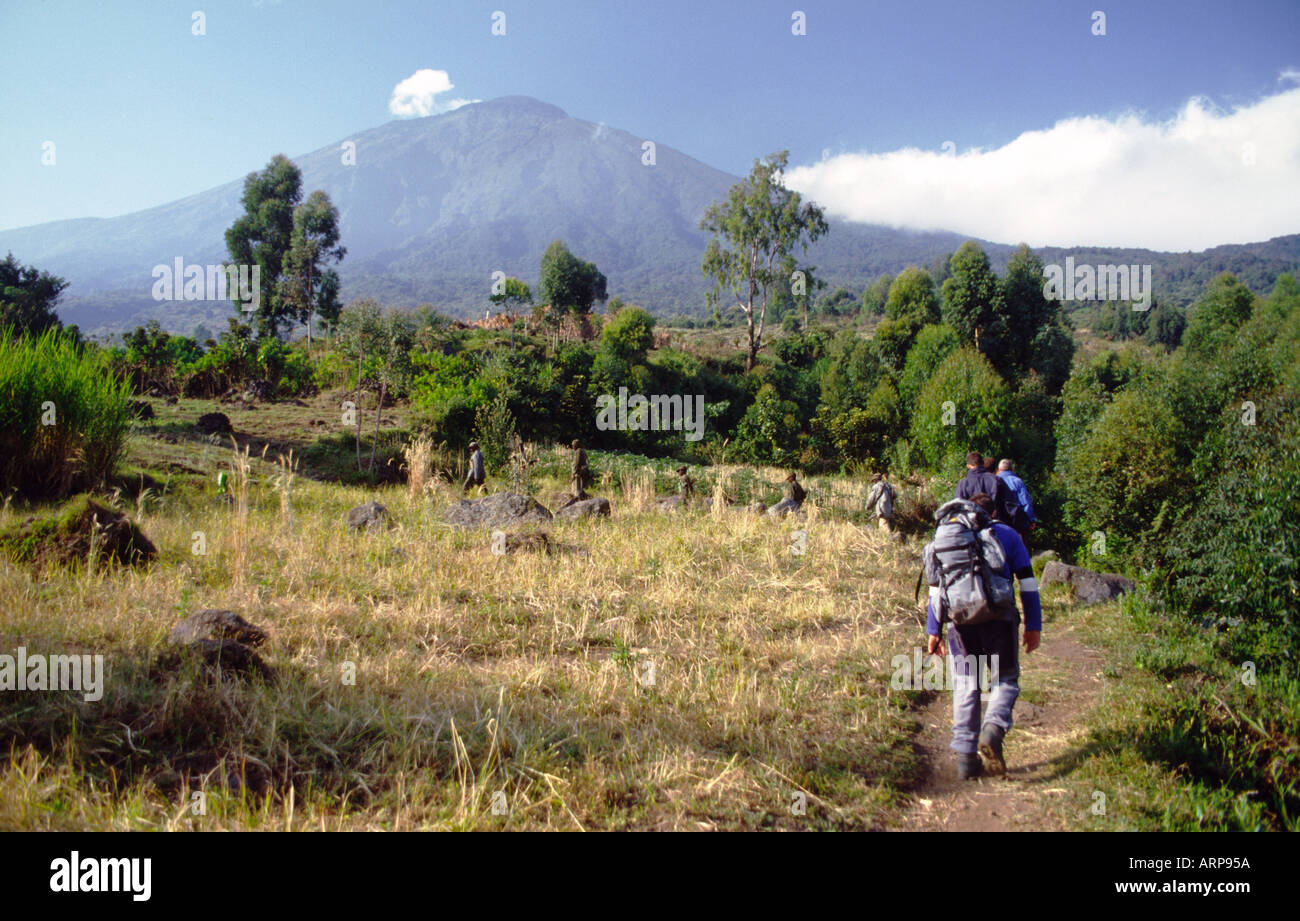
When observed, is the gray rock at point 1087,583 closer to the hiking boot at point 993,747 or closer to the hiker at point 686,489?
the hiking boot at point 993,747

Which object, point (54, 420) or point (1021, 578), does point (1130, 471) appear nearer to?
point (1021, 578)

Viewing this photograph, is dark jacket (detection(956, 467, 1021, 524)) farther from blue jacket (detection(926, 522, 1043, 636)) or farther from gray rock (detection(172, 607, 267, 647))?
gray rock (detection(172, 607, 267, 647))

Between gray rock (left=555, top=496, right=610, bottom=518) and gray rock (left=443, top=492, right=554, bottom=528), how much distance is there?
21.9 inches

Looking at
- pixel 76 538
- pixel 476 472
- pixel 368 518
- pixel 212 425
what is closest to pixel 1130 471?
pixel 476 472

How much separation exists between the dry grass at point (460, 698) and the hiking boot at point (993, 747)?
44 centimetres

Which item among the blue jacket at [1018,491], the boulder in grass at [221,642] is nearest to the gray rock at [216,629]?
the boulder in grass at [221,642]

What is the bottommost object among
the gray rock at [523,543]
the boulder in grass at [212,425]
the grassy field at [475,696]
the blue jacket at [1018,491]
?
the grassy field at [475,696]

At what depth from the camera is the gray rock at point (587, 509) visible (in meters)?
11.2

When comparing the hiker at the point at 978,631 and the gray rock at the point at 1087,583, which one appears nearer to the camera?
the hiker at the point at 978,631

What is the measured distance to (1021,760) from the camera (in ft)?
13.6

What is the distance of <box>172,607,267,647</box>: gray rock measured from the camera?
4551mm

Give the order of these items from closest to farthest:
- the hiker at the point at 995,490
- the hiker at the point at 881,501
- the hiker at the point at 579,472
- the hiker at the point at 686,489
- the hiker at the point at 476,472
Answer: the hiker at the point at 995,490 < the hiker at the point at 881,501 < the hiker at the point at 579,472 < the hiker at the point at 476,472 < the hiker at the point at 686,489

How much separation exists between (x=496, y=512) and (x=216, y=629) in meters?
5.72
